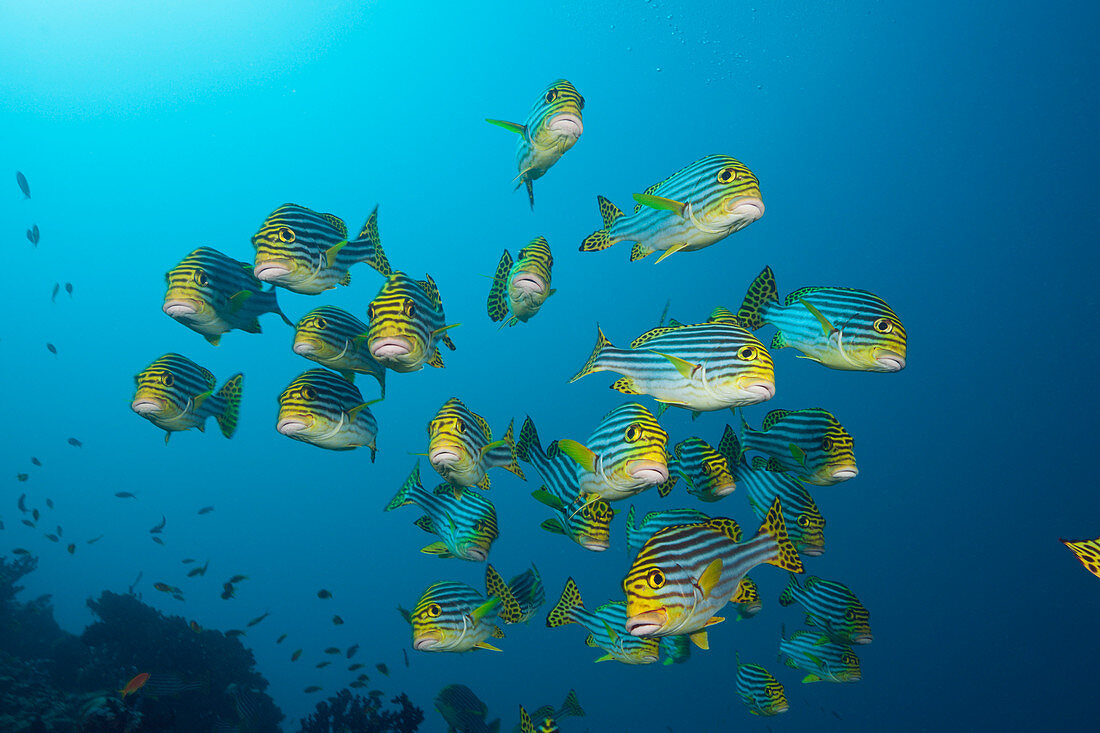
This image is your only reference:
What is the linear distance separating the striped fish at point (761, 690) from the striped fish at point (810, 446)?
92.0 inches

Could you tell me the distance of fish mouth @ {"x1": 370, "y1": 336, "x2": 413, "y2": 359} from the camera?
3529 mm

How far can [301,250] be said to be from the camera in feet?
12.8

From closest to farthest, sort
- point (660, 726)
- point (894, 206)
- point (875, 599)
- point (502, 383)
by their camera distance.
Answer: point (660, 726), point (875, 599), point (894, 206), point (502, 383)

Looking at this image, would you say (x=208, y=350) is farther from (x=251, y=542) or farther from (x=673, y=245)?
(x=673, y=245)

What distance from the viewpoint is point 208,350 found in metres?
50.9

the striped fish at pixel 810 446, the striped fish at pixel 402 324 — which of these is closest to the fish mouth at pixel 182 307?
the striped fish at pixel 402 324

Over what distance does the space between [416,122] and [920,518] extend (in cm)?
4867

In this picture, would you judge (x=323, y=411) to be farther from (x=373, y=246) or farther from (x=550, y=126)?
(x=550, y=126)

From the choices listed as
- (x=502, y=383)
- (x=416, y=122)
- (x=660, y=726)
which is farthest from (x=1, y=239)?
(x=660, y=726)

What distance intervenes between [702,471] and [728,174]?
2037 millimetres

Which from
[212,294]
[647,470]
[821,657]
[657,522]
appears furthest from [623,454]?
[821,657]

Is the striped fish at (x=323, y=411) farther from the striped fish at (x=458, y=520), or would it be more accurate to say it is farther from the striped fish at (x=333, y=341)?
the striped fish at (x=458, y=520)

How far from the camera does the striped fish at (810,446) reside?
3.73 meters

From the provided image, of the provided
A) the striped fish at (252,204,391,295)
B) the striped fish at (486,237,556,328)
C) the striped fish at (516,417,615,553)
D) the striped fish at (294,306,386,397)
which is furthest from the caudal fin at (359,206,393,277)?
the striped fish at (516,417,615,553)
